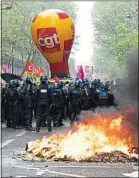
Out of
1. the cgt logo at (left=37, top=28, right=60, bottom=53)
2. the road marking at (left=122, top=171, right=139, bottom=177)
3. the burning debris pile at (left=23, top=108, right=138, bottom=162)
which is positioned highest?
the cgt logo at (left=37, top=28, right=60, bottom=53)

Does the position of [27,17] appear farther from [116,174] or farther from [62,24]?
[116,174]

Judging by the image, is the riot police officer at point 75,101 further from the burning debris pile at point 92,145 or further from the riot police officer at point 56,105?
the burning debris pile at point 92,145

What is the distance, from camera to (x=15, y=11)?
155ft

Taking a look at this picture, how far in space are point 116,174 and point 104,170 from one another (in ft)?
1.58

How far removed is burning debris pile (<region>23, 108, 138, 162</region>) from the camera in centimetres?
1076

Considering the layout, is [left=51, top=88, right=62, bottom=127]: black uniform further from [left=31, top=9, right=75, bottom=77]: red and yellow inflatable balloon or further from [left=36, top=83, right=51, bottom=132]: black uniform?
[left=31, top=9, right=75, bottom=77]: red and yellow inflatable balloon

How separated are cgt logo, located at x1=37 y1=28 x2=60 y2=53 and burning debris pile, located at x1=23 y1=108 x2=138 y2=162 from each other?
59.8 ft

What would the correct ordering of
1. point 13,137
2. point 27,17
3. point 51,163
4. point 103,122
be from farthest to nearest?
point 27,17 < point 13,137 < point 103,122 < point 51,163

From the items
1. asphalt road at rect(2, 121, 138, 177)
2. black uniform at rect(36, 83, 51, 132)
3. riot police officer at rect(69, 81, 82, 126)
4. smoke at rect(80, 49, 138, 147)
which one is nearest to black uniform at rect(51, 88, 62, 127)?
riot police officer at rect(69, 81, 82, 126)

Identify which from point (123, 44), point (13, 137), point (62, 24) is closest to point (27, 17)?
point (123, 44)

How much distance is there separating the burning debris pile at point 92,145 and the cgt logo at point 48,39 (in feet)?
59.8

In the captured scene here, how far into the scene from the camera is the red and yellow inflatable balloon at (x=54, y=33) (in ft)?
98.4

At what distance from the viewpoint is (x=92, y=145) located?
36.6ft

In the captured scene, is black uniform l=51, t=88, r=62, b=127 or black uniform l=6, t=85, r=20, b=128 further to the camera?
black uniform l=51, t=88, r=62, b=127
